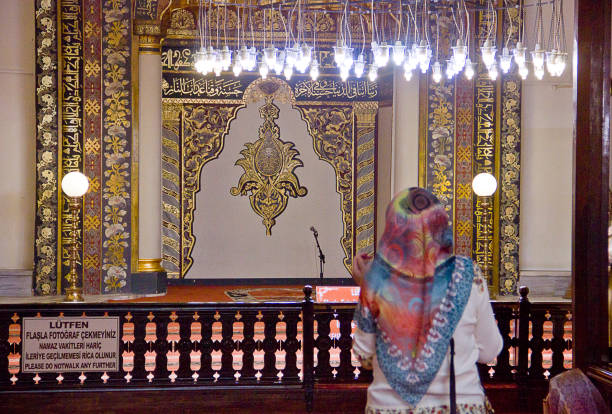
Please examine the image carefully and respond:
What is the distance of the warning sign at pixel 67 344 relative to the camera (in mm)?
3707

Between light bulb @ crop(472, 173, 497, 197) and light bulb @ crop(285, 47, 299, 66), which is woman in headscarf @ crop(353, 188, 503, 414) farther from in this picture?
light bulb @ crop(472, 173, 497, 197)

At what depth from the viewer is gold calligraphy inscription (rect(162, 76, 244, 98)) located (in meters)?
9.03

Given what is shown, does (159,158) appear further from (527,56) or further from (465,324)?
(465,324)

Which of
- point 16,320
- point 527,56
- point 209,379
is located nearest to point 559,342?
point 209,379

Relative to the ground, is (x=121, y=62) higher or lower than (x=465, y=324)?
higher

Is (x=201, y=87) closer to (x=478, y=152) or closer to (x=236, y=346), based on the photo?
(x=478, y=152)

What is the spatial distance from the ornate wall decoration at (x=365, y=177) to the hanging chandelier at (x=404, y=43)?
1.78ft

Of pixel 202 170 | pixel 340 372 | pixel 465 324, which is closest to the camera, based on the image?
pixel 465 324

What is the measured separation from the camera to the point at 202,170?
30.0ft

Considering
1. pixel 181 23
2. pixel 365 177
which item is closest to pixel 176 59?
pixel 181 23

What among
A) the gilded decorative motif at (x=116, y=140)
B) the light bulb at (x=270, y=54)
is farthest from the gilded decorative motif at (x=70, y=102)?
the light bulb at (x=270, y=54)

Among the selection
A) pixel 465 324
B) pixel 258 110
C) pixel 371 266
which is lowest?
pixel 465 324

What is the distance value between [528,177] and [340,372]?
4307 mm

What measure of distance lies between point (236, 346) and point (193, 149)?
5565 mm
